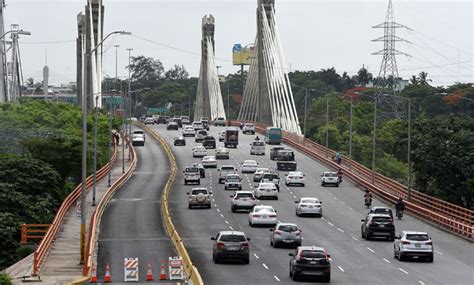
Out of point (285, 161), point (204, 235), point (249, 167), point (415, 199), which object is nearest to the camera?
point (204, 235)

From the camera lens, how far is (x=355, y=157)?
163250 millimetres

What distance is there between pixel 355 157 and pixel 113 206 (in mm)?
87386

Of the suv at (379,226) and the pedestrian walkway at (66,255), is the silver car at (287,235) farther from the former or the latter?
the pedestrian walkway at (66,255)

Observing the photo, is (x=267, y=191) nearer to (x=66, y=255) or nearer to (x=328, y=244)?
(x=328, y=244)

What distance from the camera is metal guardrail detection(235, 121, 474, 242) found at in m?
64.4

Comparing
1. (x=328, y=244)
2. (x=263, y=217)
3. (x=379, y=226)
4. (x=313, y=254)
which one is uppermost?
(x=313, y=254)

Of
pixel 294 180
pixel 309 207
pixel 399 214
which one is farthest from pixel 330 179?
pixel 309 207

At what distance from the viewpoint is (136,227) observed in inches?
2594

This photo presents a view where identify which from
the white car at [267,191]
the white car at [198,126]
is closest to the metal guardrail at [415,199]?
the white car at [267,191]

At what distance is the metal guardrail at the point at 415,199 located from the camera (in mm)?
64438

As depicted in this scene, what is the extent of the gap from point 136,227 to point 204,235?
6210mm

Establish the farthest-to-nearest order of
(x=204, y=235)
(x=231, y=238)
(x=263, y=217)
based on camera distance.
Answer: (x=263, y=217) < (x=204, y=235) < (x=231, y=238)

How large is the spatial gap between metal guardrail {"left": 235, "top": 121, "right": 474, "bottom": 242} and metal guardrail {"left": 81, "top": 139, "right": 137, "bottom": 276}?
1867 cm

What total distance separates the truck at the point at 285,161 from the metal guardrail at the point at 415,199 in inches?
137
